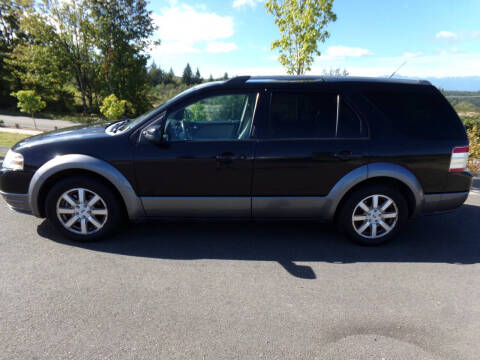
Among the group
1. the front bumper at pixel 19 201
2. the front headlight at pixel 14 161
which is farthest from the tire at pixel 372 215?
the front headlight at pixel 14 161

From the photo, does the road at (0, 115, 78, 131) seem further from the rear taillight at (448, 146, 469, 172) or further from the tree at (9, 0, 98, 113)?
the rear taillight at (448, 146, 469, 172)

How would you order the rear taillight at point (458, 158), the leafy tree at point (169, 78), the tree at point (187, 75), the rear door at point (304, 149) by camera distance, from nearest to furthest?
the rear door at point (304, 149) → the rear taillight at point (458, 158) → the leafy tree at point (169, 78) → the tree at point (187, 75)

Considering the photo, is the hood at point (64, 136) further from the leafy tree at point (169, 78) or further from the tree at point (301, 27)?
the leafy tree at point (169, 78)

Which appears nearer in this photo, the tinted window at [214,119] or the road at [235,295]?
the road at [235,295]

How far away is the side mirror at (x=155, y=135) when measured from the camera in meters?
3.40

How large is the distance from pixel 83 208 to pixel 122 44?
2859 cm

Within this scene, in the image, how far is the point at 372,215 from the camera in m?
3.73

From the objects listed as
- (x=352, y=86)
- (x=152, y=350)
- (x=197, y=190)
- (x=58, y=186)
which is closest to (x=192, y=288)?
(x=152, y=350)

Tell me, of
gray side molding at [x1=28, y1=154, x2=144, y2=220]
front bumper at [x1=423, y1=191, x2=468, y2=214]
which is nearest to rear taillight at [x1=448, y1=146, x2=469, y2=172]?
front bumper at [x1=423, y1=191, x2=468, y2=214]

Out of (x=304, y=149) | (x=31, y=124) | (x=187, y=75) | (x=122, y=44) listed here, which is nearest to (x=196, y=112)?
(x=304, y=149)

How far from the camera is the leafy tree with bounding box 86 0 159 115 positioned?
26.9 metres

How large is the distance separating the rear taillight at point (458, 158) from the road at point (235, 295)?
944 millimetres

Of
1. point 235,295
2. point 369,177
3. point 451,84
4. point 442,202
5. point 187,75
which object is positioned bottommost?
point 235,295

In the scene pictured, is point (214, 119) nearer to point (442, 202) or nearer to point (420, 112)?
point (420, 112)
